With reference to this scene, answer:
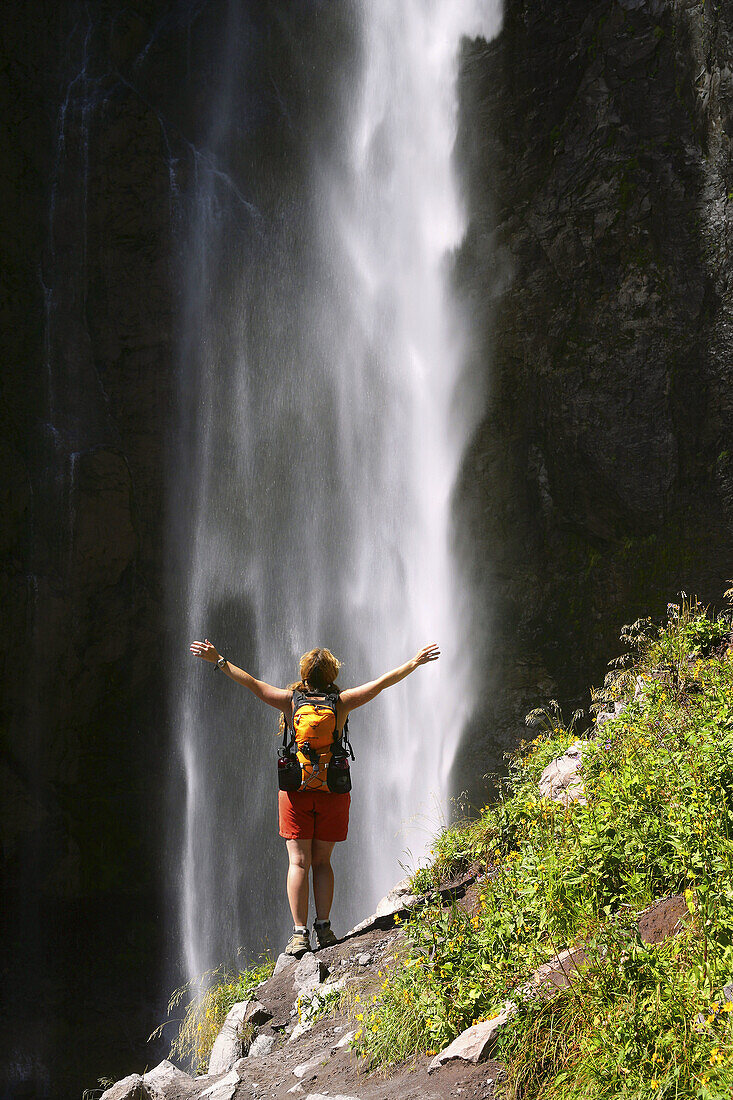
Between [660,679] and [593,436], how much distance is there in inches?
274

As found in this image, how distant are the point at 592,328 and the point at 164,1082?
33.1 feet

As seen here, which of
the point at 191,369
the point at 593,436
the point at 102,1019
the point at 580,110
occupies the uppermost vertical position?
the point at 580,110

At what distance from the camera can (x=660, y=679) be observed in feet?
15.7

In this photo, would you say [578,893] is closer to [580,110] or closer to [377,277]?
[377,277]

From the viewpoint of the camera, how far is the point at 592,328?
11.2 metres

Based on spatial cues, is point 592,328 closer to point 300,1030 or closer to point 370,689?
point 370,689

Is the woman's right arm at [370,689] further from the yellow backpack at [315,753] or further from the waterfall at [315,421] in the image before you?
the waterfall at [315,421]

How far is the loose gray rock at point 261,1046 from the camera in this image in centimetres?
373

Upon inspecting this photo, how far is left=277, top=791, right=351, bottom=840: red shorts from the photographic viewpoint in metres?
4.33

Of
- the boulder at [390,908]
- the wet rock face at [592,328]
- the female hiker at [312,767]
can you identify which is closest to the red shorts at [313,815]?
the female hiker at [312,767]

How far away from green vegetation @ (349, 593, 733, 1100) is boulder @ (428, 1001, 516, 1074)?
0.05m

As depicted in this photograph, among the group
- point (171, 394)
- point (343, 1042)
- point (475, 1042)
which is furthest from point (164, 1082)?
point (171, 394)

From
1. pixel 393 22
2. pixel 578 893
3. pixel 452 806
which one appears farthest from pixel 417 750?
pixel 393 22

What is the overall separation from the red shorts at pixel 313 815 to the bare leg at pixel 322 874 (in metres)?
0.06
